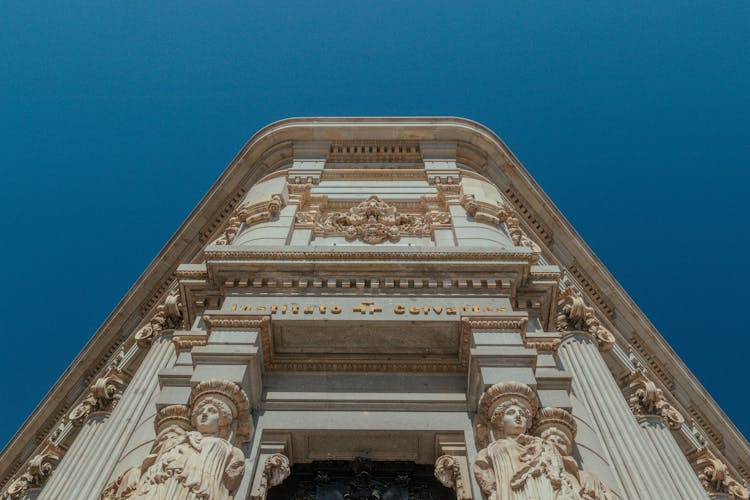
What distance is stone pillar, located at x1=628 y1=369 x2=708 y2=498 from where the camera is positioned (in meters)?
11.8

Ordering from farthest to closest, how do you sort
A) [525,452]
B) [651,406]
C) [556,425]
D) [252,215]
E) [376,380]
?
[252,215] < [651,406] < [376,380] < [556,425] < [525,452]

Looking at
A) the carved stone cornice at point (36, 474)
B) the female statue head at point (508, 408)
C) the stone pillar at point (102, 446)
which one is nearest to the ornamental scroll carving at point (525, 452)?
the female statue head at point (508, 408)

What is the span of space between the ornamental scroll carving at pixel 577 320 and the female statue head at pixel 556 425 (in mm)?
4977

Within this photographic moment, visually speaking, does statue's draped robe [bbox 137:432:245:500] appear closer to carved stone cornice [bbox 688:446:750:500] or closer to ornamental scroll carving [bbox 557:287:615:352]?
ornamental scroll carving [bbox 557:287:615:352]

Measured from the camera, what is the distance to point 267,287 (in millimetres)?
12242

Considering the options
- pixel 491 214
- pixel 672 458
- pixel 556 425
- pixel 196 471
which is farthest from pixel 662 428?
pixel 196 471

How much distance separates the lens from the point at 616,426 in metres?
11.9

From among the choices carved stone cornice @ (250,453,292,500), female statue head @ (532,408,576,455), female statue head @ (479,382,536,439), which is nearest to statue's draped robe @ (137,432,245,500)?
carved stone cornice @ (250,453,292,500)

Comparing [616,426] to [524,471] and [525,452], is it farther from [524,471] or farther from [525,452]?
[524,471]

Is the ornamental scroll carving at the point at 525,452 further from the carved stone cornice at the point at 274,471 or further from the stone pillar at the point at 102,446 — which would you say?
the stone pillar at the point at 102,446

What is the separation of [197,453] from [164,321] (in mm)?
7192

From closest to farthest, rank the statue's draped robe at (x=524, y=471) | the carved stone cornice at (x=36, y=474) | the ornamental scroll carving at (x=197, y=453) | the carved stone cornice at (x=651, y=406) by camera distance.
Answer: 1. the statue's draped robe at (x=524, y=471)
2. the ornamental scroll carving at (x=197, y=453)
3. the carved stone cornice at (x=651, y=406)
4. the carved stone cornice at (x=36, y=474)

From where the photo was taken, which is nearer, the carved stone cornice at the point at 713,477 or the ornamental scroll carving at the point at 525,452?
the ornamental scroll carving at the point at 525,452

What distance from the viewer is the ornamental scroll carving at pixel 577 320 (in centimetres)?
1478
